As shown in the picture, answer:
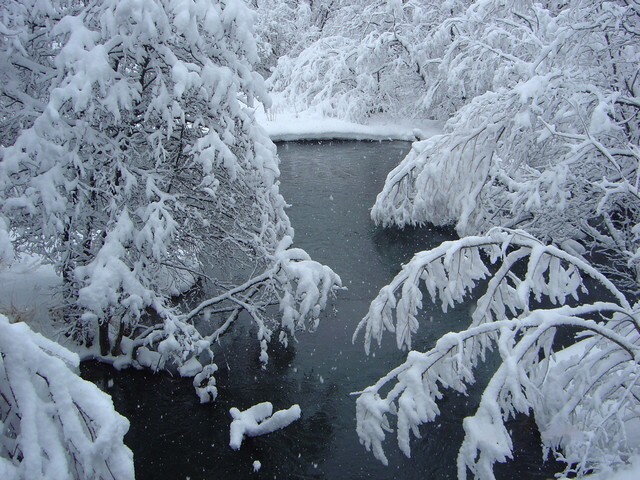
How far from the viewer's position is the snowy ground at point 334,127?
2402cm

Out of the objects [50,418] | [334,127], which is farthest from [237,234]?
[334,127]

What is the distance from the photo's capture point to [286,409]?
8.00 m

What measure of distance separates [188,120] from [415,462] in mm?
5914

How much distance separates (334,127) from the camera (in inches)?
971

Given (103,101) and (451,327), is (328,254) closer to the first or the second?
(451,327)

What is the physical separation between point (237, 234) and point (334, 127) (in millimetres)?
16453

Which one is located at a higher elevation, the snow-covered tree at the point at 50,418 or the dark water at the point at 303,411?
the snow-covered tree at the point at 50,418

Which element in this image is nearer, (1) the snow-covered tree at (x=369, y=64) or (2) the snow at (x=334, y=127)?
(2) the snow at (x=334, y=127)

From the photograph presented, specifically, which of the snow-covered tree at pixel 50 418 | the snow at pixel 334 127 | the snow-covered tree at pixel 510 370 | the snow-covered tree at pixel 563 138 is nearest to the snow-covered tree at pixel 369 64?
the snow at pixel 334 127

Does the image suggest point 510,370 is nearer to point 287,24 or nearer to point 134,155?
point 134,155

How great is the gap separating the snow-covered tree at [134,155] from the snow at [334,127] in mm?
15313

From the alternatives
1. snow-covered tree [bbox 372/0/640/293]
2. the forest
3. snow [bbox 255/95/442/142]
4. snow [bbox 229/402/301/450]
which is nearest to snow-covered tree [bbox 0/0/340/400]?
the forest

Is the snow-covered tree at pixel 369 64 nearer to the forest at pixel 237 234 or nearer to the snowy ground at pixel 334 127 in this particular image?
the snowy ground at pixel 334 127

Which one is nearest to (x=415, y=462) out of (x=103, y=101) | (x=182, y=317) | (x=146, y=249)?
(x=182, y=317)
